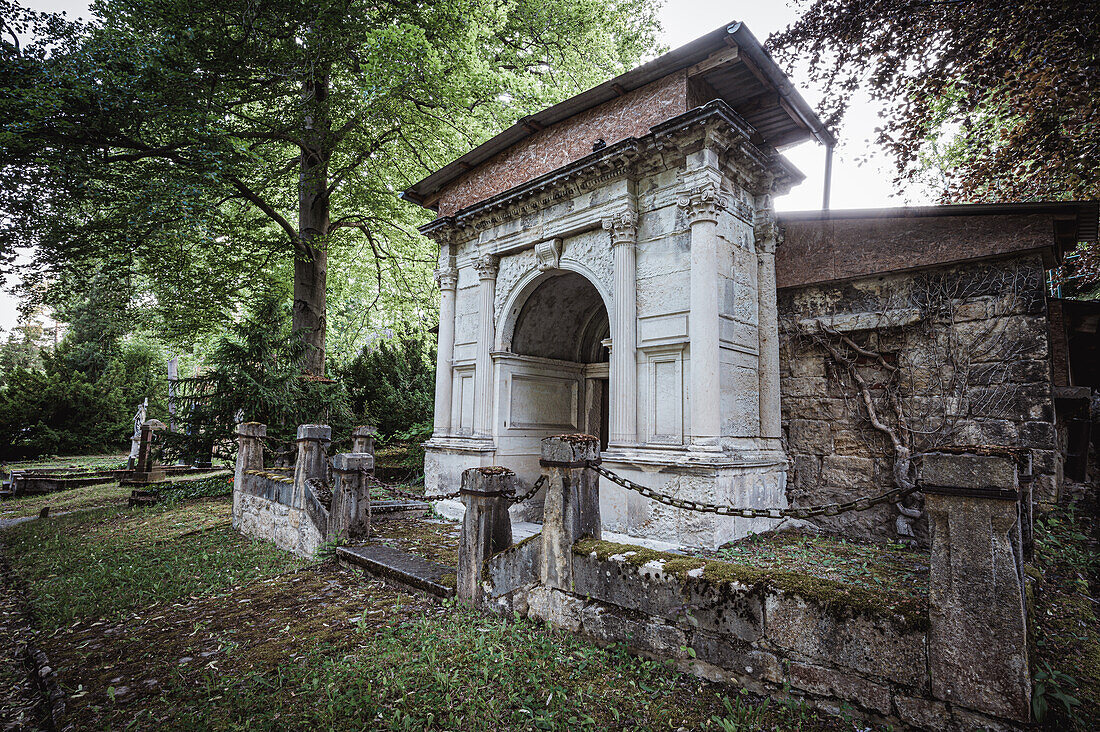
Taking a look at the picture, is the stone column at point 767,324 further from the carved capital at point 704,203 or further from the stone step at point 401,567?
the stone step at point 401,567

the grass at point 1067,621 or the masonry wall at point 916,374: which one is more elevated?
the masonry wall at point 916,374

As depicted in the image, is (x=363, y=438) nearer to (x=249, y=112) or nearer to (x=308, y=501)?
(x=308, y=501)

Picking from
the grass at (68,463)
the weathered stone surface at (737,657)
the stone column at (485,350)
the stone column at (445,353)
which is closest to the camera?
the weathered stone surface at (737,657)

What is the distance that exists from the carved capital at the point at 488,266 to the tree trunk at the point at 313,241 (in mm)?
6053

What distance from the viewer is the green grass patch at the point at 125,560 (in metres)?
5.39

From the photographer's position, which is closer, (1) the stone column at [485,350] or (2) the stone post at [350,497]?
(2) the stone post at [350,497]

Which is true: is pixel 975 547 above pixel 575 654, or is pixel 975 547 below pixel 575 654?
above

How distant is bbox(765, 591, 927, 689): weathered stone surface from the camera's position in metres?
2.54

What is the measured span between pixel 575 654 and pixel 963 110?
7.53 metres

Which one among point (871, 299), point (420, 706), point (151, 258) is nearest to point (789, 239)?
point (871, 299)

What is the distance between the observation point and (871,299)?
7.14 metres

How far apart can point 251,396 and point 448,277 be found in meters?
5.24

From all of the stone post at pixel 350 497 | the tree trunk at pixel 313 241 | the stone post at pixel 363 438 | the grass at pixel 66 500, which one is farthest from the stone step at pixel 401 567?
the grass at pixel 66 500

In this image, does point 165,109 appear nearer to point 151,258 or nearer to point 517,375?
point 151,258
